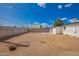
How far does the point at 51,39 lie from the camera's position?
11.7 ft

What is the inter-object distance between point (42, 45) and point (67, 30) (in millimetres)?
768

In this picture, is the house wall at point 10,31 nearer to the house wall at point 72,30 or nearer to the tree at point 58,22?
the tree at point 58,22

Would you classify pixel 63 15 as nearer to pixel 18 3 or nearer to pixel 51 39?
pixel 51 39

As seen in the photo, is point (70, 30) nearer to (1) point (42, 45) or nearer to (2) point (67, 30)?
(2) point (67, 30)

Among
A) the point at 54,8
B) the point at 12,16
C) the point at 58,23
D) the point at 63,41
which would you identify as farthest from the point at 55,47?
the point at 12,16

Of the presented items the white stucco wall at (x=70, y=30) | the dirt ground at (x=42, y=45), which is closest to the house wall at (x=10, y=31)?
the dirt ground at (x=42, y=45)

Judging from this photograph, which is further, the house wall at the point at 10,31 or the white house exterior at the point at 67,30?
the white house exterior at the point at 67,30

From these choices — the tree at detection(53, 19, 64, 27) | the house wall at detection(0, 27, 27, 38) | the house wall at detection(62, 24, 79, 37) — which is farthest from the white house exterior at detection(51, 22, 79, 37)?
the house wall at detection(0, 27, 27, 38)

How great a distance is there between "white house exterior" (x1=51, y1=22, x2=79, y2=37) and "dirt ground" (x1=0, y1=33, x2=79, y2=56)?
0.15m

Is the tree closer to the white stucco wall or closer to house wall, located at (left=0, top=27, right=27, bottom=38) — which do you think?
the white stucco wall

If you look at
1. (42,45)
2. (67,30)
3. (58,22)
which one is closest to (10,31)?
(42,45)

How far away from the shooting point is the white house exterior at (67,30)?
372cm

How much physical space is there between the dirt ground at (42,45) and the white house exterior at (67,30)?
15cm

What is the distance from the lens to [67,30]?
3.98 meters
